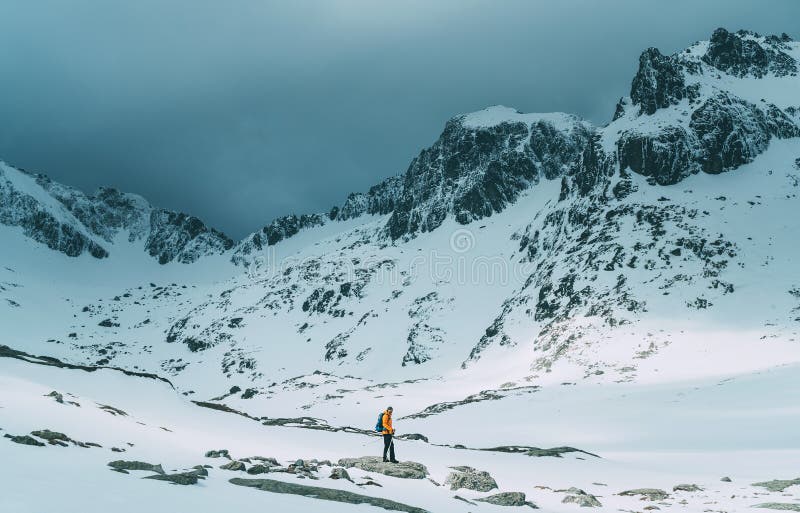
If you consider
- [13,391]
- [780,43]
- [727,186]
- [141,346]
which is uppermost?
[780,43]

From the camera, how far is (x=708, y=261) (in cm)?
8538

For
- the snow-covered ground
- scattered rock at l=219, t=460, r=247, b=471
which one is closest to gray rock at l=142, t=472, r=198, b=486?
the snow-covered ground

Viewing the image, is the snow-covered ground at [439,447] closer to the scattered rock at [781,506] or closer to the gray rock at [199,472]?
the gray rock at [199,472]

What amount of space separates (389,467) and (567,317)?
3019 inches

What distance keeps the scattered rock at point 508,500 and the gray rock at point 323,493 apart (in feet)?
12.8

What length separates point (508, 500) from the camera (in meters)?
16.4

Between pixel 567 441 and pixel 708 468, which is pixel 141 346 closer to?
pixel 567 441

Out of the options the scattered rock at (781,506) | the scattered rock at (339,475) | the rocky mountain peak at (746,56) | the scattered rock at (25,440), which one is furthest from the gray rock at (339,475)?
the rocky mountain peak at (746,56)

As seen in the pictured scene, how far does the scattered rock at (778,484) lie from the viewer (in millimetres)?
19380

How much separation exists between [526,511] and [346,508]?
20.2ft

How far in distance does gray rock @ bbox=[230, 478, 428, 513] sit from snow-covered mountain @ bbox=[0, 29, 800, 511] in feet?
6.04

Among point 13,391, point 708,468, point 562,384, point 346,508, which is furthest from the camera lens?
point 562,384

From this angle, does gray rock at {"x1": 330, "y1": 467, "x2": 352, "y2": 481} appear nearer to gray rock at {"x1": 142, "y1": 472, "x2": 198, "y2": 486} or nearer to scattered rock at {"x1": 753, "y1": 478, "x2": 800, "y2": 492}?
gray rock at {"x1": 142, "y1": 472, "x2": 198, "y2": 486}

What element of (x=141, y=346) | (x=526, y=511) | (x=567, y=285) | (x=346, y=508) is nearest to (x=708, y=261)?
(x=567, y=285)
